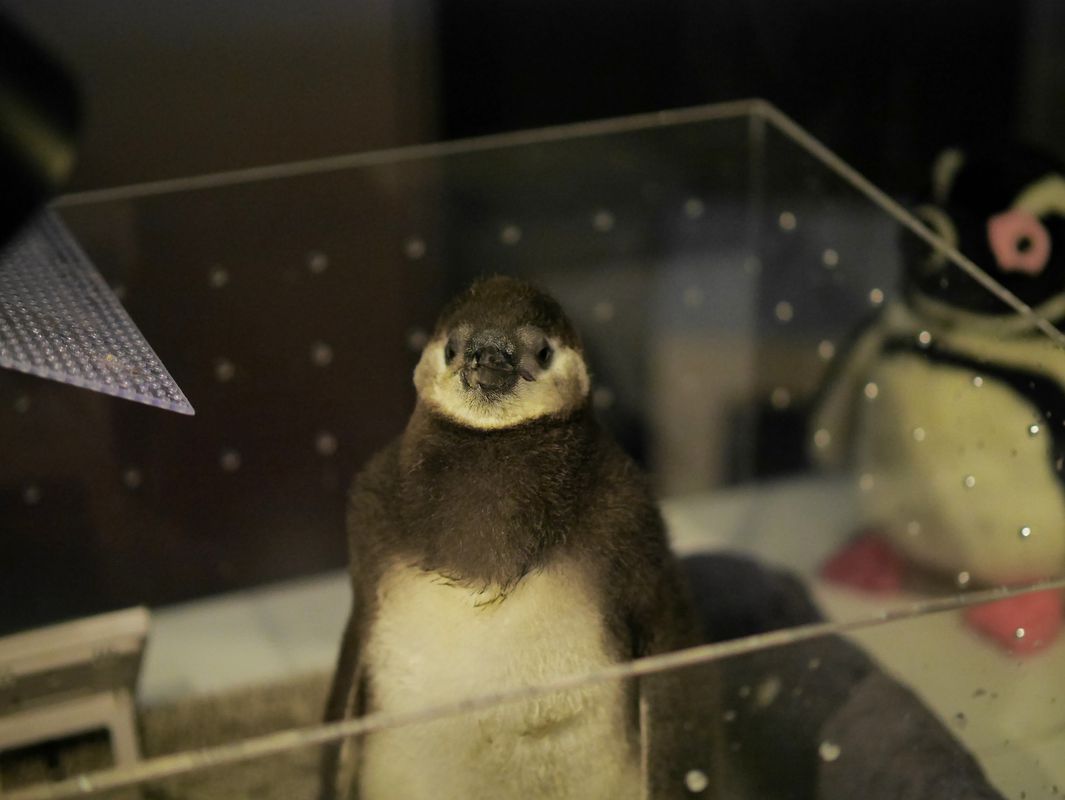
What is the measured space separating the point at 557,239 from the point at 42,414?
0.36 meters

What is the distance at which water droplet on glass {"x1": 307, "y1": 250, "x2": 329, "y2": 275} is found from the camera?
875 mm

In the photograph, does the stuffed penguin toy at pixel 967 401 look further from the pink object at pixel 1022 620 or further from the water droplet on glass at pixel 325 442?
the water droplet on glass at pixel 325 442

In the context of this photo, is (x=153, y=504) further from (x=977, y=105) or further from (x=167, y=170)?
(x=977, y=105)

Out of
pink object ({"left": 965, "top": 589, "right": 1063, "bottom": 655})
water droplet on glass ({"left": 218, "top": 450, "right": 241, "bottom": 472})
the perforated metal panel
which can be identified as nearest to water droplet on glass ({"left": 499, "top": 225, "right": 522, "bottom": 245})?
water droplet on glass ({"left": 218, "top": 450, "right": 241, "bottom": 472})

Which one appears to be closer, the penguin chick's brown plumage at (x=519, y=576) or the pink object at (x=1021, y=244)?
the penguin chick's brown plumage at (x=519, y=576)

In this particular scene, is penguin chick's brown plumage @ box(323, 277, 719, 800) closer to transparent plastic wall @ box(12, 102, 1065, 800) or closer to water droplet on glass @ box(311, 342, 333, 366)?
transparent plastic wall @ box(12, 102, 1065, 800)

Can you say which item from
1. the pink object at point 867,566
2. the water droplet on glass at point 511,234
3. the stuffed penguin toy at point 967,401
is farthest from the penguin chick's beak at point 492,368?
the pink object at point 867,566

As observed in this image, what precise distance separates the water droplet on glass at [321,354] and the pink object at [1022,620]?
1.61 feet

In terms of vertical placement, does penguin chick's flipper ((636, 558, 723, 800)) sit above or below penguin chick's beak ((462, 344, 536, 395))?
below

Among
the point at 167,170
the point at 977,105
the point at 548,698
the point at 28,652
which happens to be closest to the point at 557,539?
the point at 548,698

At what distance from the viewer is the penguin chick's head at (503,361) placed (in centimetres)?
57

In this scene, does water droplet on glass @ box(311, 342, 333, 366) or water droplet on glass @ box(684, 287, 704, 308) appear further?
water droplet on glass @ box(684, 287, 704, 308)

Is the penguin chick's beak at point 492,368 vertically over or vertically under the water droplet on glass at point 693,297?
over

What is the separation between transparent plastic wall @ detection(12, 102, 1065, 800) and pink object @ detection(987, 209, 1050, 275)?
6cm
